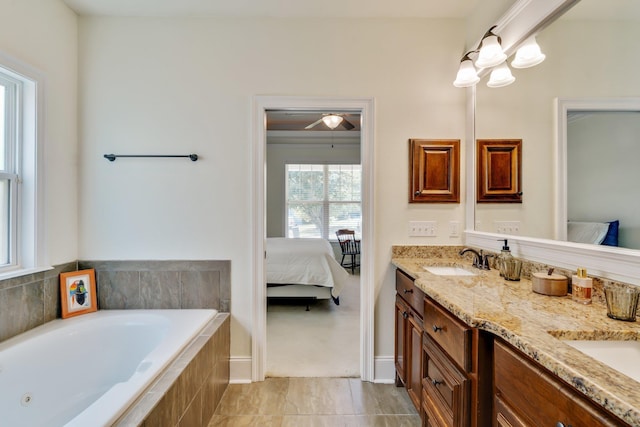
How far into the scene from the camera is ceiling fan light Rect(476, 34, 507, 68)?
5.58ft

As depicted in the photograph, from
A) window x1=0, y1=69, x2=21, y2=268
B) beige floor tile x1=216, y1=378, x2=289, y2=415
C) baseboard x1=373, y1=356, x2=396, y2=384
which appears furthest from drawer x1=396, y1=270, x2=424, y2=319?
window x1=0, y1=69, x2=21, y2=268

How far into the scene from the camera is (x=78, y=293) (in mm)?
1990

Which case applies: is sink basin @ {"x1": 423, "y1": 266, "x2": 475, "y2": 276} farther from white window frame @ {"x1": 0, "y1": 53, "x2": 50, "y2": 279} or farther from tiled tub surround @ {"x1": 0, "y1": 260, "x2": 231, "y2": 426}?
white window frame @ {"x1": 0, "y1": 53, "x2": 50, "y2": 279}

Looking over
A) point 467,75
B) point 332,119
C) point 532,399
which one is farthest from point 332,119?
point 532,399

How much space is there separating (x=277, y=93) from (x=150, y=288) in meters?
1.75

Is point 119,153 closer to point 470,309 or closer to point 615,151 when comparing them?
point 470,309

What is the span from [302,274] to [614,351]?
2828 mm

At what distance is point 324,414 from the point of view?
1.78 m

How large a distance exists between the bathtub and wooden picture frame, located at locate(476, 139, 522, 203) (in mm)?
2136

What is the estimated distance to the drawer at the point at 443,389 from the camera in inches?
42.3

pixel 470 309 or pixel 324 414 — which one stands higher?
pixel 470 309

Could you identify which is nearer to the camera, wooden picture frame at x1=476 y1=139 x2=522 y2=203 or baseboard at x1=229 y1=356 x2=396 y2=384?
wooden picture frame at x1=476 y1=139 x2=522 y2=203

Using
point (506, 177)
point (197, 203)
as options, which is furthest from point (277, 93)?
point (506, 177)

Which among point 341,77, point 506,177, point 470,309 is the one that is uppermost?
point 341,77
